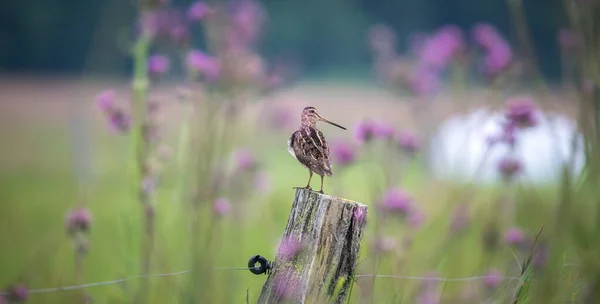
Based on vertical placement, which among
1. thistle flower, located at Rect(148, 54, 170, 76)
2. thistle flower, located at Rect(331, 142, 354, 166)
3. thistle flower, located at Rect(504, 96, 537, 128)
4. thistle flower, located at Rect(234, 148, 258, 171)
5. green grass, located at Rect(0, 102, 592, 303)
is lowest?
green grass, located at Rect(0, 102, 592, 303)

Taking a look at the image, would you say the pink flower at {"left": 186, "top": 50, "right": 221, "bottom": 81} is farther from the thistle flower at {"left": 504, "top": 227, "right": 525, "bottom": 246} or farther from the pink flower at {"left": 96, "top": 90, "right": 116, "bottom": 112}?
the thistle flower at {"left": 504, "top": 227, "right": 525, "bottom": 246}

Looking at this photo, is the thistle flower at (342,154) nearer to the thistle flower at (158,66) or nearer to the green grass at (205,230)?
the green grass at (205,230)

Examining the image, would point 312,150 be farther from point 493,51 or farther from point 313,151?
point 493,51

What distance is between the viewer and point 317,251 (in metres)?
1.52

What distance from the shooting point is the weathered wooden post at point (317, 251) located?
59.5 inches

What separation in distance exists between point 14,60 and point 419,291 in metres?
21.9

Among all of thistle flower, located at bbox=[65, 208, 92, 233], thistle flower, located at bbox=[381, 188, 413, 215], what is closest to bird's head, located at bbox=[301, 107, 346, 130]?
thistle flower, located at bbox=[65, 208, 92, 233]

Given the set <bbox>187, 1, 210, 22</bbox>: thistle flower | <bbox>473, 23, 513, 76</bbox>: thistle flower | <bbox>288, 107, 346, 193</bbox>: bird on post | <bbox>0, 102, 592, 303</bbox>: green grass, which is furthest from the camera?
<bbox>473, 23, 513, 76</bbox>: thistle flower

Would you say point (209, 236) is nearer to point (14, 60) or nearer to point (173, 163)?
point (173, 163)

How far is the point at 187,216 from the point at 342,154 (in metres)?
0.63

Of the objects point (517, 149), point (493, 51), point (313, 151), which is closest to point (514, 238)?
point (517, 149)

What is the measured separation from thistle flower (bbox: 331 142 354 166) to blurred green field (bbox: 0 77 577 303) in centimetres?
7

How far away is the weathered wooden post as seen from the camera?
151 cm

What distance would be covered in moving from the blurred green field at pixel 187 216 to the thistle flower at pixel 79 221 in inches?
5.4
